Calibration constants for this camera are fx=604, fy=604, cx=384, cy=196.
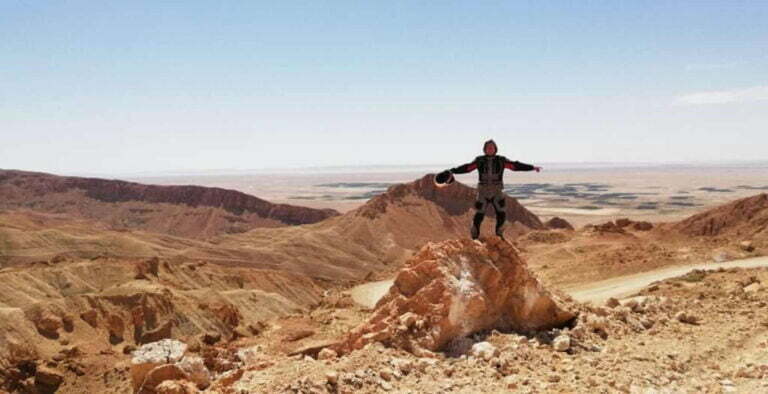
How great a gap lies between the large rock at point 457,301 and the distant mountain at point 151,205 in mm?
79221

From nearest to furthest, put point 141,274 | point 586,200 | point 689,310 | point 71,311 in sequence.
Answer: point 689,310 < point 71,311 < point 141,274 < point 586,200

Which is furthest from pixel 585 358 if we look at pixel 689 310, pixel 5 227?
pixel 5 227

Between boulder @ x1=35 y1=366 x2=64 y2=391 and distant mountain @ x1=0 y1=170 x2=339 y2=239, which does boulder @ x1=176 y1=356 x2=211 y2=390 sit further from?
distant mountain @ x1=0 y1=170 x2=339 y2=239

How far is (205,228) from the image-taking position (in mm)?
88625

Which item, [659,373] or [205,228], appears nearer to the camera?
[659,373]

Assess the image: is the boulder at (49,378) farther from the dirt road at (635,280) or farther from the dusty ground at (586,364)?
the dirt road at (635,280)

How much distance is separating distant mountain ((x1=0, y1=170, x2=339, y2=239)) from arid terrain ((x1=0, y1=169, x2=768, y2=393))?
66.8 feet

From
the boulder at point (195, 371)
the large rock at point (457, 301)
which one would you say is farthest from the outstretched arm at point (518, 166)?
the boulder at point (195, 371)

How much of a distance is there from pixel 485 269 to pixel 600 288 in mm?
17097

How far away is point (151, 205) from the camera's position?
98375 mm

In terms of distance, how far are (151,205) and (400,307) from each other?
97100 millimetres

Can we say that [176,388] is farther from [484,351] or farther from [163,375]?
[484,351]

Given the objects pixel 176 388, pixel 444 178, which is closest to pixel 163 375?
pixel 176 388

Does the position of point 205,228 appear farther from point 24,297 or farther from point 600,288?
point 600,288
